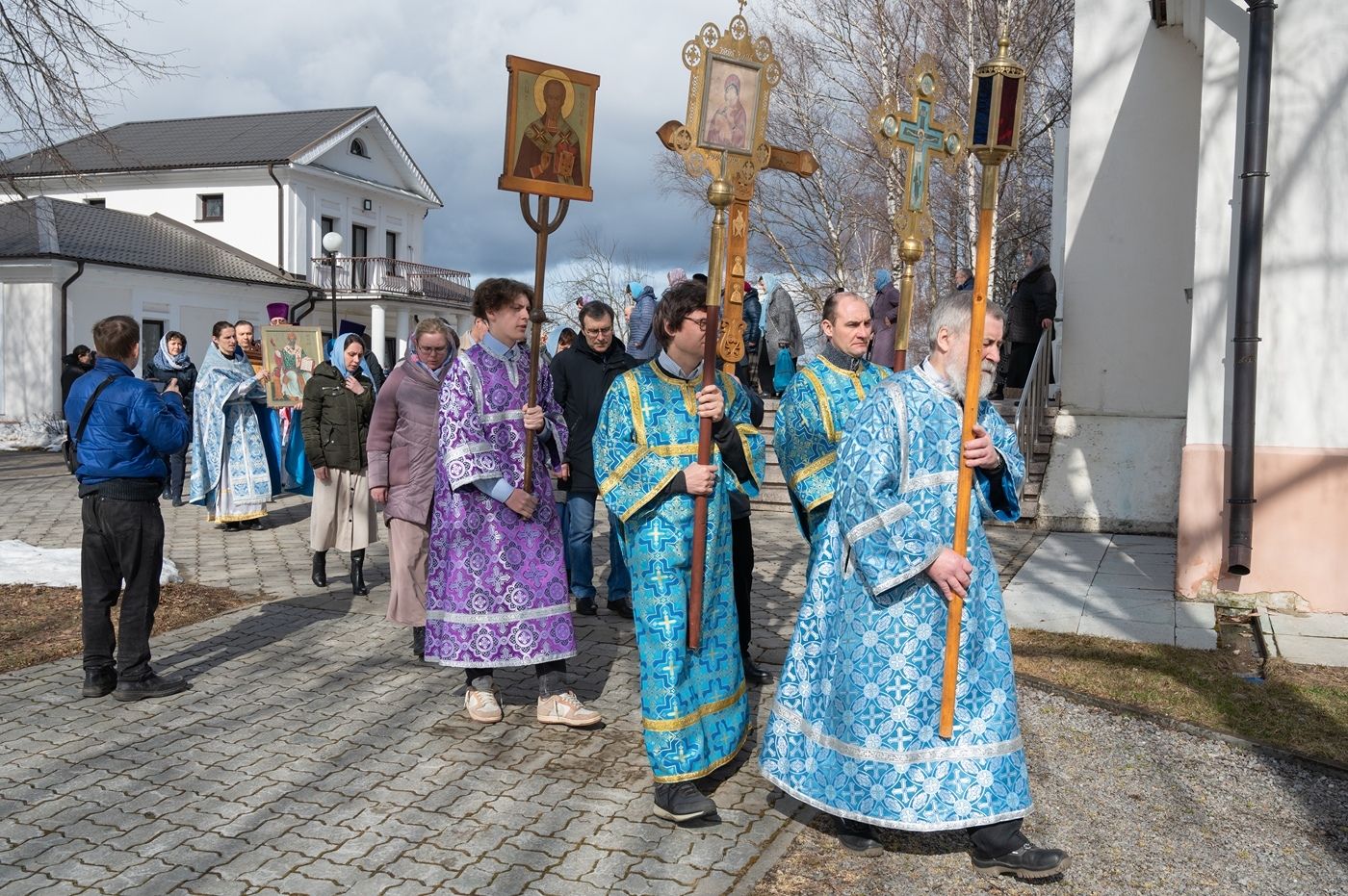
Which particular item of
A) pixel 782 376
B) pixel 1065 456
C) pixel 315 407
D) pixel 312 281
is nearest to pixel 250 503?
pixel 315 407

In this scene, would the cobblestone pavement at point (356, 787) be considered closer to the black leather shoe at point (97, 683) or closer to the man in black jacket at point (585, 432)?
the black leather shoe at point (97, 683)

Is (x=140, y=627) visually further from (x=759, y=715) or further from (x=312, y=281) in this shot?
(x=312, y=281)

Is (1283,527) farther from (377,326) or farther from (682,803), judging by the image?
(377,326)

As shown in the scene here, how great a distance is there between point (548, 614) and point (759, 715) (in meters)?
1.10

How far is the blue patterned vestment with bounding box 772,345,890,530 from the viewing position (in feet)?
15.5

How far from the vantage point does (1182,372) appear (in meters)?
11.0

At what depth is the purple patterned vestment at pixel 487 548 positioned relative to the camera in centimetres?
504

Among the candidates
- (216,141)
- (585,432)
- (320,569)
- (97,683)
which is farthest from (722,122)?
(216,141)

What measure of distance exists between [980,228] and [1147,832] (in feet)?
7.24

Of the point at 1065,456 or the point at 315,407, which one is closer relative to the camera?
the point at 315,407

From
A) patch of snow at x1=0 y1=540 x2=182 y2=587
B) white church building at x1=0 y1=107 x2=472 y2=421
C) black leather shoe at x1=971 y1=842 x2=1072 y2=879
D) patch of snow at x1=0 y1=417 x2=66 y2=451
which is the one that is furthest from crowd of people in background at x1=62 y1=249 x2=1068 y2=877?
white church building at x1=0 y1=107 x2=472 y2=421

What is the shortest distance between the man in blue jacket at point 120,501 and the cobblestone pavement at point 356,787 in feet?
0.73

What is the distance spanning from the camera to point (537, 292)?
4871 mm

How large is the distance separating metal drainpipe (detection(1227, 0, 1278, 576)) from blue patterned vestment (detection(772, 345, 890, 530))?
3537mm
